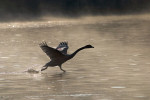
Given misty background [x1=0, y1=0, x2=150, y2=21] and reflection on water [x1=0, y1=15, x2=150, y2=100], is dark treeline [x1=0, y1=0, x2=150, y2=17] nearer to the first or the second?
misty background [x1=0, y1=0, x2=150, y2=21]

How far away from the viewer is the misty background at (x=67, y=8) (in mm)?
112375

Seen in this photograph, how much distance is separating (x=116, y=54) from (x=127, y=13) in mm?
104634

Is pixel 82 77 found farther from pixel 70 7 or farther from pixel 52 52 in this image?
pixel 70 7

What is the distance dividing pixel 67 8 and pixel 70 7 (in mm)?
1419

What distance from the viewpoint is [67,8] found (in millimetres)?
127688

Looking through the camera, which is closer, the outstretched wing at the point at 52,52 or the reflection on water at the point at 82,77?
the reflection on water at the point at 82,77

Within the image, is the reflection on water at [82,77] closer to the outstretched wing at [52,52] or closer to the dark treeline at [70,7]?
the outstretched wing at [52,52]

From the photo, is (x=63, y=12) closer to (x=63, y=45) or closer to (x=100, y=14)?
(x=100, y=14)

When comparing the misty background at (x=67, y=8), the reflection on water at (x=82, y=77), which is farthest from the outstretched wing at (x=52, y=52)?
the misty background at (x=67, y=8)

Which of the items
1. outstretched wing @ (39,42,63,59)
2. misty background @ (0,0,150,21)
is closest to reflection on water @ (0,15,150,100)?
outstretched wing @ (39,42,63,59)

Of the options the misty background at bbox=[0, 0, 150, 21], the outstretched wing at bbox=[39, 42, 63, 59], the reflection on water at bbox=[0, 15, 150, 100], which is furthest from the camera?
the misty background at bbox=[0, 0, 150, 21]

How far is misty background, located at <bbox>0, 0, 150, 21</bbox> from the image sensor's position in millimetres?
112375

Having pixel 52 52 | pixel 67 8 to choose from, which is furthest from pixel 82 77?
pixel 67 8

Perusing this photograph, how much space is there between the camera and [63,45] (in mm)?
27719
